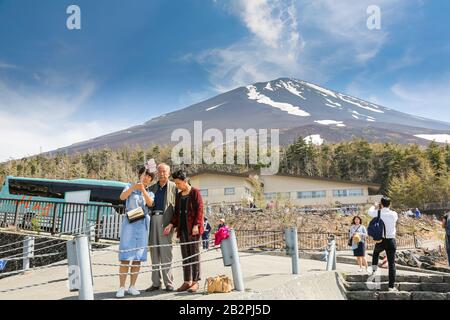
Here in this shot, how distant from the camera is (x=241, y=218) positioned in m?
30.5

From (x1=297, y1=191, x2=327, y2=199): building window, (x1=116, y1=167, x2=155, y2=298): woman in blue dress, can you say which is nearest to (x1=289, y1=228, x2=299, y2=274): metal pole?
(x1=116, y1=167, x2=155, y2=298): woman in blue dress

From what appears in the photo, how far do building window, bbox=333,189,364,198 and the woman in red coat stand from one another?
5446 centimetres

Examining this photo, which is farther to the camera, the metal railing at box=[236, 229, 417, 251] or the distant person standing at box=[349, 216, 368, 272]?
the metal railing at box=[236, 229, 417, 251]

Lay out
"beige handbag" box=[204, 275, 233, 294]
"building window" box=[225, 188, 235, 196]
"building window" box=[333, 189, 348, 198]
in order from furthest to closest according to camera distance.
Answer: "building window" box=[333, 189, 348, 198], "building window" box=[225, 188, 235, 196], "beige handbag" box=[204, 275, 233, 294]

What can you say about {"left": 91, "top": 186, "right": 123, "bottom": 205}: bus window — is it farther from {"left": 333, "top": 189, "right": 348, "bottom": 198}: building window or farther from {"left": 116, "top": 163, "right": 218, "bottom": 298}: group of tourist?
{"left": 333, "top": 189, "right": 348, "bottom": 198}: building window

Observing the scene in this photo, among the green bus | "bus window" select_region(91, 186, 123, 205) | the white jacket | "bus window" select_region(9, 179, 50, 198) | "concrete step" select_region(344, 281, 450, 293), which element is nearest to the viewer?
the white jacket

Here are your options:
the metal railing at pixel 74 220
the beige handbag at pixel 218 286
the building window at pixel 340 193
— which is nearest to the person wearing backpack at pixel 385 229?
the beige handbag at pixel 218 286

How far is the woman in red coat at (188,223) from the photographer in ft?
18.9

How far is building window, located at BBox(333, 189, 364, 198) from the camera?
57969mm

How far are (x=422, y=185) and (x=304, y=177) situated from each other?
15776mm

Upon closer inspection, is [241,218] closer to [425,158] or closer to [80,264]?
[80,264]

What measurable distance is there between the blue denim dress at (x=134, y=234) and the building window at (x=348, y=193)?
54.8m

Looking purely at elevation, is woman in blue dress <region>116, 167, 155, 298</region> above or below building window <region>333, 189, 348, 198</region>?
below
